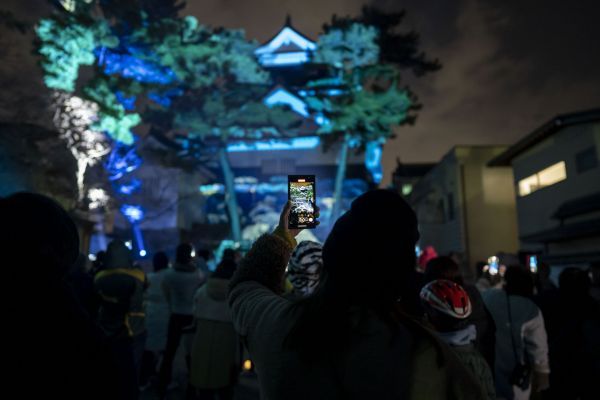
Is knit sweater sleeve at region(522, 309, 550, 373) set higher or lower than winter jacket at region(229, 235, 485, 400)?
lower

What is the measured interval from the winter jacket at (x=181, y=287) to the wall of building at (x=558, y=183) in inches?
533

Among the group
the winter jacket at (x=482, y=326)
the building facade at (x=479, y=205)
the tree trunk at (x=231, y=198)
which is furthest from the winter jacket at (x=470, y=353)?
the building facade at (x=479, y=205)

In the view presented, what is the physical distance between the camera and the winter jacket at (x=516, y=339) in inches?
149

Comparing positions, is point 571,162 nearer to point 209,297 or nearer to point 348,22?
point 348,22

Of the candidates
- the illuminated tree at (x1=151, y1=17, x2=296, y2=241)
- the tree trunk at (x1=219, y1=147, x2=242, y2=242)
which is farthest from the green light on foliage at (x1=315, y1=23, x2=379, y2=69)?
the tree trunk at (x1=219, y1=147, x2=242, y2=242)

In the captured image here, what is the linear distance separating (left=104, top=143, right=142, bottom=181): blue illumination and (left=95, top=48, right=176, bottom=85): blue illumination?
10.8 ft

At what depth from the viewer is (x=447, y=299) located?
2.55 meters

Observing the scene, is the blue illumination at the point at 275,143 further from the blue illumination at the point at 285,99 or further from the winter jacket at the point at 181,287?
the winter jacket at the point at 181,287

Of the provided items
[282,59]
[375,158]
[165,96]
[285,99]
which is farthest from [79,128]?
[282,59]

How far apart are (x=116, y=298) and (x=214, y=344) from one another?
127 cm

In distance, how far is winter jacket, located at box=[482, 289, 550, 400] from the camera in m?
3.78

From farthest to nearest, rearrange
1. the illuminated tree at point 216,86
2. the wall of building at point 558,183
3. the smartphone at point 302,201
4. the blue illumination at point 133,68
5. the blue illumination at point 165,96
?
the blue illumination at point 165,96, the illuminated tree at point 216,86, the blue illumination at point 133,68, the wall of building at point 558,183, the smartphone at point 302,201

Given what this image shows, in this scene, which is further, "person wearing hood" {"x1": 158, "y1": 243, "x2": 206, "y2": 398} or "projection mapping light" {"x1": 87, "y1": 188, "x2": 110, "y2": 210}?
"projection mapping light" {"x1": 87, "y1": 188, "x2": 110, "y2": 210}

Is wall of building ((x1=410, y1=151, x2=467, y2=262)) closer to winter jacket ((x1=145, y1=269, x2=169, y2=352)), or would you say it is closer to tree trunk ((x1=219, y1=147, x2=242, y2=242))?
tree trunk ((x1=219, y1=147, x2=242, y2=242))
